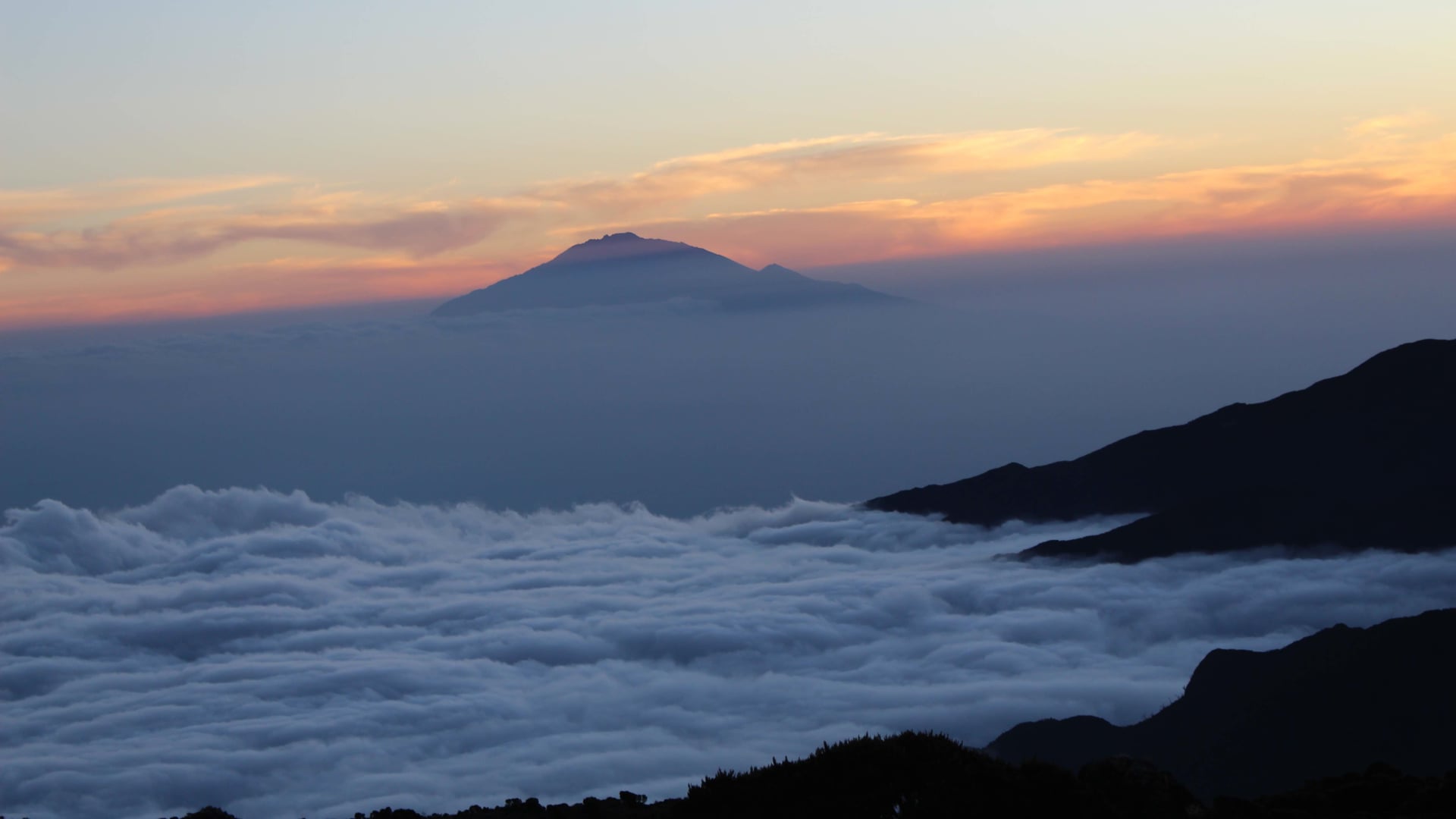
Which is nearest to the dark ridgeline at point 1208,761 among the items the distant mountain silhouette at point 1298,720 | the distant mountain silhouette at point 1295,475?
the distant mountain silhouette at point 1298,720

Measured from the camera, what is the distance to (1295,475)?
129375 mm

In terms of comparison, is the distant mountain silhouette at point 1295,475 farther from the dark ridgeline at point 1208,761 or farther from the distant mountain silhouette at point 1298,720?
the dark ridgeline at point 1208,761

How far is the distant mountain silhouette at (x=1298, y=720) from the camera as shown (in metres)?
49.4

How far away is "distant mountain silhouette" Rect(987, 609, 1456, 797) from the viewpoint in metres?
49.4

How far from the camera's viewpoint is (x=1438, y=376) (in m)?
130

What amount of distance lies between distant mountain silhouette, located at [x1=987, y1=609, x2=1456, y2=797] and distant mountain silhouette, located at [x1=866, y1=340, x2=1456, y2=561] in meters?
68.4

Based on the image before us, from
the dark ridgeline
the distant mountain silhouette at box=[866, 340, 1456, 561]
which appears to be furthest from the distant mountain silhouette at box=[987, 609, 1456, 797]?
the distant mountain silhouette at box=[866, 340, 1456, 561]

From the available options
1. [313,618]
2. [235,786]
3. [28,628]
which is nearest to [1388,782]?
[235,786]

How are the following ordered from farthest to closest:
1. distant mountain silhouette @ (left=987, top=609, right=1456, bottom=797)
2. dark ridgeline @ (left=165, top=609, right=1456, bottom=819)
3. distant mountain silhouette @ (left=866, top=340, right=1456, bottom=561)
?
distant mountain silhouette @ (left=866, top=340, right=1456, bottom=561)
distant mountain silhouette @ (left=987, top=609, right=1456, bottom=797)
dark ridgeline @ (left=165, top=609, right=1456, bottom=819)

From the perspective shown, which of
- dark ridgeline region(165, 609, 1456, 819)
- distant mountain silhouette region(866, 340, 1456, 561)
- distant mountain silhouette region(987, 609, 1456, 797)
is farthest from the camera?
distant mountain silhouette region(866, 340, 1456, 561)

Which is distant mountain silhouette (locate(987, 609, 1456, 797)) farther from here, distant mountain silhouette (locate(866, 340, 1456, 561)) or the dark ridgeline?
distant mountain silhouette (locate(866, 340, 1456, 561))

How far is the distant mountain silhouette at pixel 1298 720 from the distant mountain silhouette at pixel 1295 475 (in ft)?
224

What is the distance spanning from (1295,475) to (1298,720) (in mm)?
85332

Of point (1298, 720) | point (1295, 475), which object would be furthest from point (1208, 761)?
point (1295, 475)
